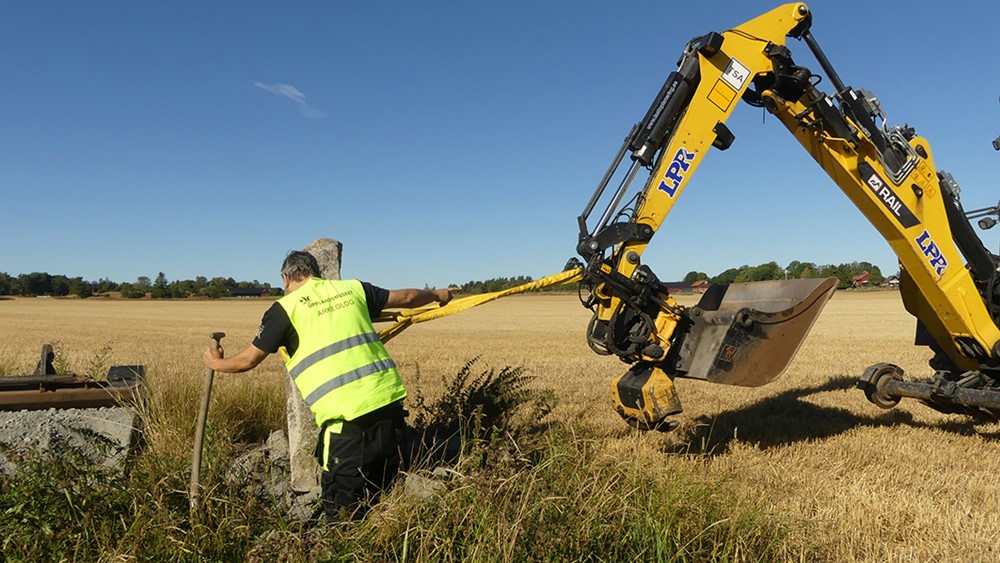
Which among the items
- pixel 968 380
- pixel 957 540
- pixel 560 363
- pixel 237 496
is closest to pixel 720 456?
pixel 957 540

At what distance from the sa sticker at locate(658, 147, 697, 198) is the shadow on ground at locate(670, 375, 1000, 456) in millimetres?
2267

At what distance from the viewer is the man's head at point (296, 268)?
13.8 ft

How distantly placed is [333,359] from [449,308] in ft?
4.55

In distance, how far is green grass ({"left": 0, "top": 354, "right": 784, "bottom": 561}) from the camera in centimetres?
301

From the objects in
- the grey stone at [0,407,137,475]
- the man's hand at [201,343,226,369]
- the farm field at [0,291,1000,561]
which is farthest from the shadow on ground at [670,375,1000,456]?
the grey stone at [0,407,137,475]

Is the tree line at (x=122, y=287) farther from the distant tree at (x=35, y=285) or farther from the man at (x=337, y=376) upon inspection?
the man at (x=337, y=376)

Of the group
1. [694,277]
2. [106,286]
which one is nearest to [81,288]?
[106,286]

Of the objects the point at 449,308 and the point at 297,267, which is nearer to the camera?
the point at 297,267

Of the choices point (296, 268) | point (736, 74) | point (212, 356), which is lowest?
point (212, 356)

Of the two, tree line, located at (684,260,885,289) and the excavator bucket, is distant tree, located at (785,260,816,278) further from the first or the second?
the excavator bucket

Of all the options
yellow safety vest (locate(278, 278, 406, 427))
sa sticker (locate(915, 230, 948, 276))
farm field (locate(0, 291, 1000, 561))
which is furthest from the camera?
sa sticker (locate(915, 230, 948, 276))

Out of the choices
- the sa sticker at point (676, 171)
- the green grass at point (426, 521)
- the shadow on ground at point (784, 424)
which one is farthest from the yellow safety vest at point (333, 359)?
the shadow on ground at point (784, 424)

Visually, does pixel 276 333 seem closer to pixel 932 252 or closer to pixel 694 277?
pixel 932 252

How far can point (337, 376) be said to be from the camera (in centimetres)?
393
